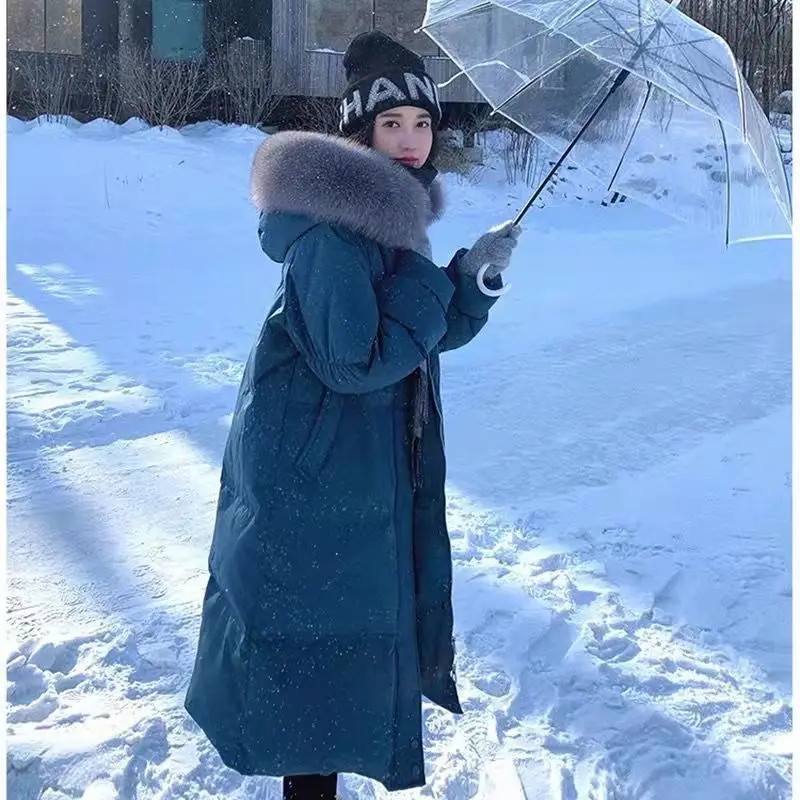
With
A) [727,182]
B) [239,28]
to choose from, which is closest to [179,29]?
[239,28]

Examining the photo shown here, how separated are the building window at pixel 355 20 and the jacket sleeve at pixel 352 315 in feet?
44.4

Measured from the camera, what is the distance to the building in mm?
14281

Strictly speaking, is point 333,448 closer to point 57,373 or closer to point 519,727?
point 519,727

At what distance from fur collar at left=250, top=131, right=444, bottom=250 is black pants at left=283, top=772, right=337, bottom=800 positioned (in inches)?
49.7

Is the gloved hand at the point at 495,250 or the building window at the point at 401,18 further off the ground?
the building window at the point at 401,18

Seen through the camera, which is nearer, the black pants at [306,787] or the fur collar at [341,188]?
the fur collar at [341,188]

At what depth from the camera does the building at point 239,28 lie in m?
14.3

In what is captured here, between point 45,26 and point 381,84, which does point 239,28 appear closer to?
point 45,26

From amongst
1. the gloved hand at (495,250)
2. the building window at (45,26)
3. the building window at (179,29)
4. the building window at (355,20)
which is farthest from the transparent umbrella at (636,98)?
the building window at (45,26)

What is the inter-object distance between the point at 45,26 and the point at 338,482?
1431 centimetres

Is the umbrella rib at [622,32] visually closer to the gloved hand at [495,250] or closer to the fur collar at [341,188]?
the gloved hand at [495,250]

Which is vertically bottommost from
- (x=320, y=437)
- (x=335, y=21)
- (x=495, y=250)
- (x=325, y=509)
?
(x=325, y=509)

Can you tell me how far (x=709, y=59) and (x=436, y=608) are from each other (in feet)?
4.85

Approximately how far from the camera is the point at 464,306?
2.27m
